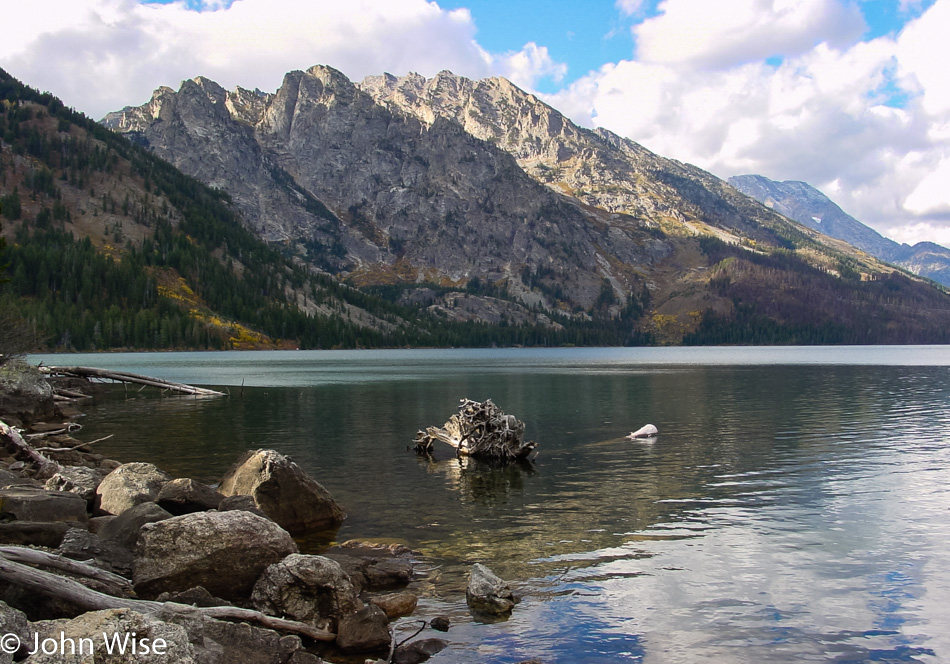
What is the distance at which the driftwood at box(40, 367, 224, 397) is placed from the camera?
76250mm

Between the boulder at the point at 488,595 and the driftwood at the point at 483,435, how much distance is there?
25338 millimetres

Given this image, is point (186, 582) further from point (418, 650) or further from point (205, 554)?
point (418, 650)

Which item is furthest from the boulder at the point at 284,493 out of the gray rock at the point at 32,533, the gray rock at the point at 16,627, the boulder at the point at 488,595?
the gray rock at the point at 16,627

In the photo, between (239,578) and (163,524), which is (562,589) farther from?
(163,524)

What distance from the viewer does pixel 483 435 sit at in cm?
4612

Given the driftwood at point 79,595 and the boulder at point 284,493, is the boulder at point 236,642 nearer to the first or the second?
the driftwood at point 79,595

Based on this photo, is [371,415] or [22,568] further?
[371,415]

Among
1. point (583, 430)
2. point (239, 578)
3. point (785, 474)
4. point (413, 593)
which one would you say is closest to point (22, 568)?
point (239, 578)

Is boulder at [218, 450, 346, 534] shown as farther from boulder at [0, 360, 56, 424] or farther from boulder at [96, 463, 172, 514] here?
boulder at [0, 360, 56, 424]

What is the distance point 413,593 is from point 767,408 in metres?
63.4

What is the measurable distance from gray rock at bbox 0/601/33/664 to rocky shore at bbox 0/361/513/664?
0.02 meters

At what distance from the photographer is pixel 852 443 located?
48750 mm

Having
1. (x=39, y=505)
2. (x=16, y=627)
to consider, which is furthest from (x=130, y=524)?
(x=16, y=627)

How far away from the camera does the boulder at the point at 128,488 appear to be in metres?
23.7
